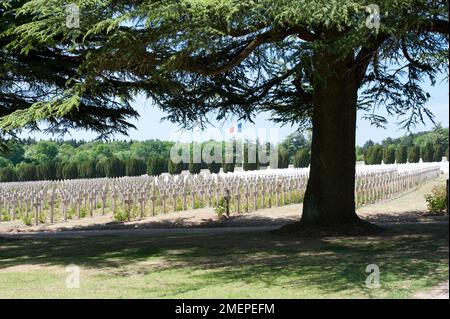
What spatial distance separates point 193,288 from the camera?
8227mm

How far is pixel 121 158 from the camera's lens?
52.1 m

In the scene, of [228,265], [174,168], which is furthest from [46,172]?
[228,265]

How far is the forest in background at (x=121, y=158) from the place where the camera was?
47.2 metres

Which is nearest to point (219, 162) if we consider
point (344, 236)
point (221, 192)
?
point (221, 192)

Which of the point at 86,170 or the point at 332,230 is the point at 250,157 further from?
the point at 332,230

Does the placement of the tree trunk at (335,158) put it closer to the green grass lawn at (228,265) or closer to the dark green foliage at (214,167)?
the green grass lawn at (228,265)

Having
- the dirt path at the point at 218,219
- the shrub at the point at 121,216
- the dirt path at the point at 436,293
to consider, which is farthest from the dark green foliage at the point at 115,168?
the dirt path at the point at 436,293

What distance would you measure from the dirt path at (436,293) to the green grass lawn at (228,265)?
0.51ft

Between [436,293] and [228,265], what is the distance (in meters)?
3.69

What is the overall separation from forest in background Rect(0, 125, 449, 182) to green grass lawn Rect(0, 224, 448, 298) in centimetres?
2967

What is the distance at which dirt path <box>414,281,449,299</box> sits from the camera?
7.12 meters

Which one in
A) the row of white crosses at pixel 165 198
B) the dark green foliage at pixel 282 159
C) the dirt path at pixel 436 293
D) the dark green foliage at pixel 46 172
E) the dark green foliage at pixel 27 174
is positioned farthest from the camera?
the dark green foliage at pixel 282 159
